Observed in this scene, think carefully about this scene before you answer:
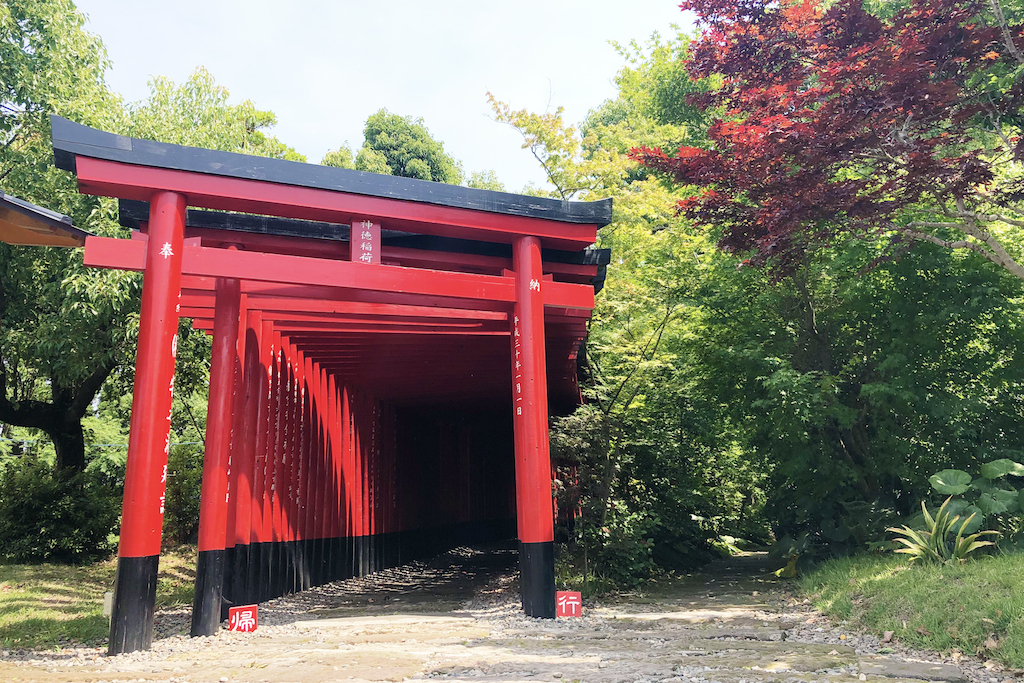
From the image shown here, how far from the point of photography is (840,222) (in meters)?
7.28

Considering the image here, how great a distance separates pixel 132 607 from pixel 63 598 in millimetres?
4588

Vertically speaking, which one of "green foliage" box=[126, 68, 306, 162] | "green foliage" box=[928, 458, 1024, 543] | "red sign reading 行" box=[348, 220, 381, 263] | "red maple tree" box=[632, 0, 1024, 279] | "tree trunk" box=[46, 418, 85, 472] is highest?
"green foliage" box=[126, 68, 306, 162]

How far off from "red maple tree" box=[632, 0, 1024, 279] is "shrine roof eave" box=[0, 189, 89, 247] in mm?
5859

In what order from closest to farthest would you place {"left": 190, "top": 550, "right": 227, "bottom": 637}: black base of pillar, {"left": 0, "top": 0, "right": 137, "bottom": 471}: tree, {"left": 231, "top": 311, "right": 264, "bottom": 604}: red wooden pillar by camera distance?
1. {"left": 190, "top": 550, "right": 227, "bottom": 637}: black base of pillar
2. {"left": 231, "top": 311, "right": 264, "bottom": 604}: red wooden pillar
3. {"left": 0, "top": 0, "right": 137, "bottom": 471}: tree

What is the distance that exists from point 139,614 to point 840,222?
7.08 metres

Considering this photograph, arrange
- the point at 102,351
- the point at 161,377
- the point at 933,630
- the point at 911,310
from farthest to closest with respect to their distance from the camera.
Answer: the point at 102,351 → the point at 911,310 → the point at 161,377 → the point at 933,630

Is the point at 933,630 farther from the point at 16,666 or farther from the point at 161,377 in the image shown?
the point at 16,666

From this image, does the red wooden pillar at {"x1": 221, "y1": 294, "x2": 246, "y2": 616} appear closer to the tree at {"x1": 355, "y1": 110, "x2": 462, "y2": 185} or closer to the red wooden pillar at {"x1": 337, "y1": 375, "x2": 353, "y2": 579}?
the red wooden pillar at {"x1": 337, "y1": 375, "x2": 353, "y2": 579}

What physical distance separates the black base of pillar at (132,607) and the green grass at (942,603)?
18.1 feet

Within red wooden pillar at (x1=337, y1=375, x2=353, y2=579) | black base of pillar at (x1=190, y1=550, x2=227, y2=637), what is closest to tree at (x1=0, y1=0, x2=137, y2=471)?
red wooden pillar at (x1=337, y1=375, x2=353, y2=579)

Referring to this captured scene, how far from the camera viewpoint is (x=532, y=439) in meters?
6.64

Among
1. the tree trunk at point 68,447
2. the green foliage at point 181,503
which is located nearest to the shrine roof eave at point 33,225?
the tree trunk at point 68,447

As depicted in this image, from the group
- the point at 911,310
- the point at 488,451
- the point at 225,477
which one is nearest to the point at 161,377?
the point at 225,477

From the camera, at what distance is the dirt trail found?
4.32 metres
